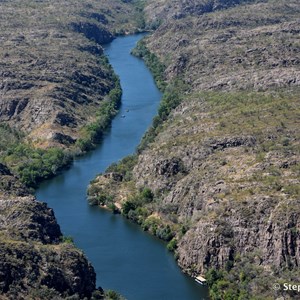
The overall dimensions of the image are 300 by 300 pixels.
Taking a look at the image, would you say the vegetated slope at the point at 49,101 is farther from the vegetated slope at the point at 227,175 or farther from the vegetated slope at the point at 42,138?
the vegetated slope at the point at 227,175

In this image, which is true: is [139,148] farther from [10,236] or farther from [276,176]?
[10,236]

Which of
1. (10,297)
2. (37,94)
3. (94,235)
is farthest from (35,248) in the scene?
(37,94)

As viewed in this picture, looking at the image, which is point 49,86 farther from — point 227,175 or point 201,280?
point 201,280

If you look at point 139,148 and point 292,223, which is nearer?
point 292,223

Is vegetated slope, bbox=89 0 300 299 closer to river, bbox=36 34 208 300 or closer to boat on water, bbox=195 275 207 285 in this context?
boat on water, bbox=195 275 207 285

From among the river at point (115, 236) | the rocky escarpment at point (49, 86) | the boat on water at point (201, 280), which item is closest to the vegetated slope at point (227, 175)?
the boat on water at point (201, 280)

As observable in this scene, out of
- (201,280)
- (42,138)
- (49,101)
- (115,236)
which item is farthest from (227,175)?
(49,101)

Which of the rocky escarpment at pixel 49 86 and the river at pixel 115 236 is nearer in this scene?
the river at pixel 115 236
